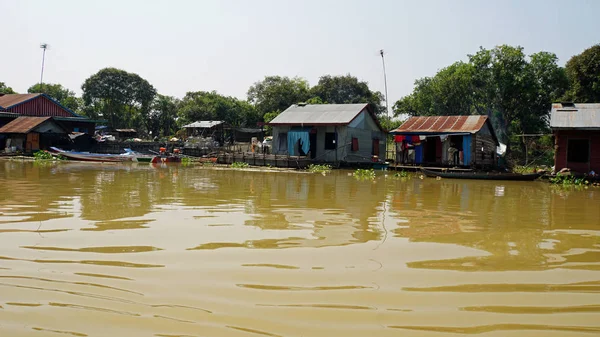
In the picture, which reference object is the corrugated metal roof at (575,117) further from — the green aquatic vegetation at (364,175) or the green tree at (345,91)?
the green tree at (345,91)

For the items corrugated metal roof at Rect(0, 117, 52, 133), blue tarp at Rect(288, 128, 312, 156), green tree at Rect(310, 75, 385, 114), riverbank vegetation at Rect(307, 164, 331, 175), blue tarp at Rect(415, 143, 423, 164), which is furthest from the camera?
green tree at Rect(310, 75, 385, 114)

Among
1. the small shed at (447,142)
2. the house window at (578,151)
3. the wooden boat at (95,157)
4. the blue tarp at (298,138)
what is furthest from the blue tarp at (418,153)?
the wooden boat at (95,157)

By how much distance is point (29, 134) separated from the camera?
110 feet

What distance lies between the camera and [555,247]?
675cm

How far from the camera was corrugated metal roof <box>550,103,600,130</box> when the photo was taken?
19.9m

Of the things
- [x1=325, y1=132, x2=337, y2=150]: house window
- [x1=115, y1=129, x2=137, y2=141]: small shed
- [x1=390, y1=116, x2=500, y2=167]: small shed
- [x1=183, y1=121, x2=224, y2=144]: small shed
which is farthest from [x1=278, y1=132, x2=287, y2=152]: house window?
[x1=115, y1=129, x2=137, y2=141]: small shed

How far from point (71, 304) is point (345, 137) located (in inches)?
958

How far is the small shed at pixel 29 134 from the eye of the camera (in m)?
33.2

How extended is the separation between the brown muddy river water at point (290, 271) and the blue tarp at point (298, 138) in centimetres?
1819

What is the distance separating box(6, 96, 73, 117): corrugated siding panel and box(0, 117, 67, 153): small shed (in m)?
3.11

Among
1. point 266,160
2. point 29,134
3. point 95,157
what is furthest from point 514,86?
point 29,134

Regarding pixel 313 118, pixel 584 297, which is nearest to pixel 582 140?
pixel 313 118

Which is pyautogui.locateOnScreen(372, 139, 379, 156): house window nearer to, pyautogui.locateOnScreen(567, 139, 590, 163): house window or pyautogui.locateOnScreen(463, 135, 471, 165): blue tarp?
pyautogui.locateOnScreen(463, 135, 471, 165): blue tarp

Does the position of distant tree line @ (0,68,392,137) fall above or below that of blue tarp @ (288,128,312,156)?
above
